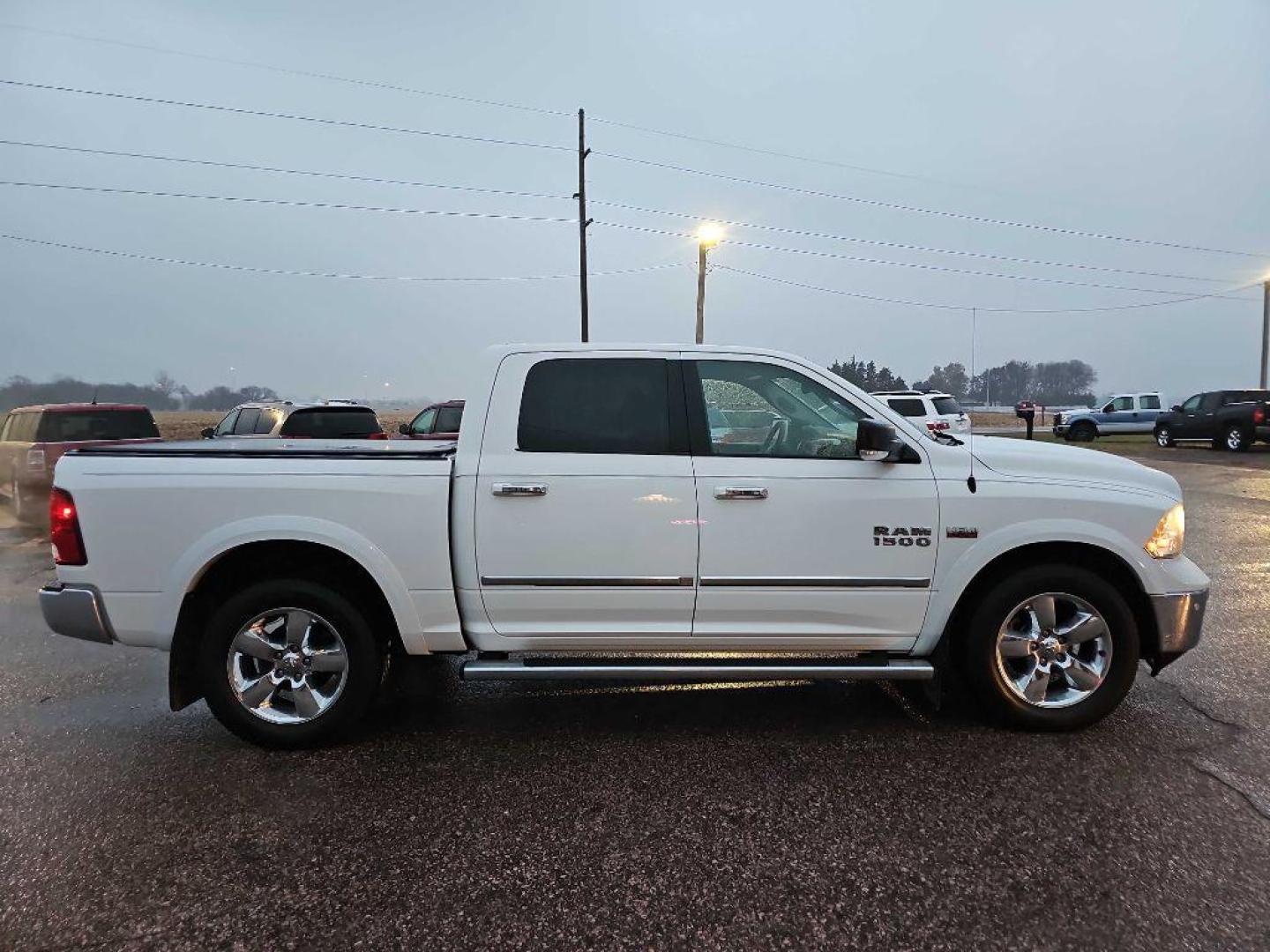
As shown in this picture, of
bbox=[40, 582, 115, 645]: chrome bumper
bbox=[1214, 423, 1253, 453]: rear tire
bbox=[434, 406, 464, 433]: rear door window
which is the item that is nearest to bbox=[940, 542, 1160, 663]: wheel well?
bbox=[40, 582, 115, 645]: chrome bumper

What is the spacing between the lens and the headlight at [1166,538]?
3.64 m

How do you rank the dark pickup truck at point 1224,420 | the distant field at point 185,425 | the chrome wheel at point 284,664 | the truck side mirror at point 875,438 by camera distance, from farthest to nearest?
the distant field at point 185,425 → the dark pickup truck at point 1224,420 → the chrome wheel at point 284,664 → the truck side mirror at point 875,438

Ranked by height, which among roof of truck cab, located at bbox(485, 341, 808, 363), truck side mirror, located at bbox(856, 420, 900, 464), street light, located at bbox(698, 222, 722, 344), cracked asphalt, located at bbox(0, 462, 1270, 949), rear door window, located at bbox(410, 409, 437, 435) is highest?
street light, located at bbox(698, 222, 722, 344)

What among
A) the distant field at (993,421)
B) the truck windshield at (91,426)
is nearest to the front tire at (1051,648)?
the truck windshield at (91,426)

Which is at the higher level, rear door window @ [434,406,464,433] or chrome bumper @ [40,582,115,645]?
rear door window @ [434,406,464,433]

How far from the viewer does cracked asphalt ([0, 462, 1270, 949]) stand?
2389 mm

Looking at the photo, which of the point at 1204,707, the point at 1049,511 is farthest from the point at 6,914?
the point at 1204,707

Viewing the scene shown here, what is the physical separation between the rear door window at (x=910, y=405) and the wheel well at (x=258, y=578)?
1703cm

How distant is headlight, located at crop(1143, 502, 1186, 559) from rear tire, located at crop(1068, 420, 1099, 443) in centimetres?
2989

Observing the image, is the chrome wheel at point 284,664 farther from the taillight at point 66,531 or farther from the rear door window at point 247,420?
the rear door window at point 247,420

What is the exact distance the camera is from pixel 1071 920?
7.86ft

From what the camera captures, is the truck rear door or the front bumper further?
the front bumper

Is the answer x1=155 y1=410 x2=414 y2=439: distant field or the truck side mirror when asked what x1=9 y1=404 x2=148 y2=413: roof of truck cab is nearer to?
x1=155 y1=410 x2=414 y2=439: distant field

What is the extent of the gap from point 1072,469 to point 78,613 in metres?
4.91
